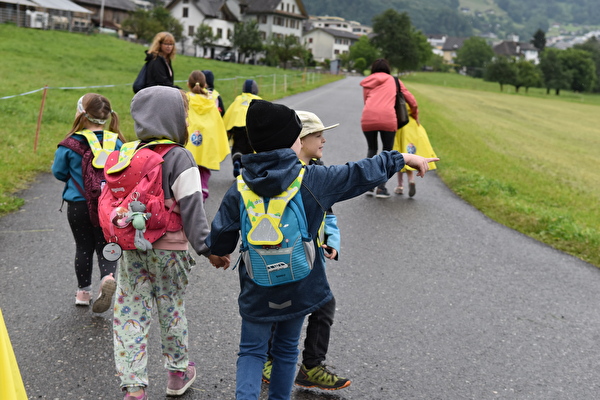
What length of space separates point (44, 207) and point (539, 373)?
5.73 m

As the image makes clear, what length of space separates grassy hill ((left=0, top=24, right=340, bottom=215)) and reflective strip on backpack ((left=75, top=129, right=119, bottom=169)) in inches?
134

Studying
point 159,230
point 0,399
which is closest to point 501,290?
point 159,230

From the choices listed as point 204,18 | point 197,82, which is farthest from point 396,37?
point 197,82

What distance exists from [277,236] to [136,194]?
32.6 inches

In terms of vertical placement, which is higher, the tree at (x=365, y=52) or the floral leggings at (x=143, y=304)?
the tree at (x=365, y=52)

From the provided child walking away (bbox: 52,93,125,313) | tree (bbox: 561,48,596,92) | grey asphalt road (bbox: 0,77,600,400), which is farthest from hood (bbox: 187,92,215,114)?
tree (bbox: 561,48,596,92)

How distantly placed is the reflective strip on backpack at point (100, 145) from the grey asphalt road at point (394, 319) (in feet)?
3.64

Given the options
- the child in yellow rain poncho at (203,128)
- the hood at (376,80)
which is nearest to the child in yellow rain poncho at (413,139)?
the hood at (376,80)

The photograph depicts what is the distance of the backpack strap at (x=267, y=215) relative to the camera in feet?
8.84

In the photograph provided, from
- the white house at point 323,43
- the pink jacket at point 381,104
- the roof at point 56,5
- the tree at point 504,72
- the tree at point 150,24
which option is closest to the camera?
the pink jacket at point 381,104

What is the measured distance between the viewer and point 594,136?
32625 mm

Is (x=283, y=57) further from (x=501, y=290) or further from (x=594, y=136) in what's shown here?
(x=501, y=290)

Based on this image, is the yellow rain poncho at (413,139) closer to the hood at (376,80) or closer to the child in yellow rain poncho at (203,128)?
the hood at (376,80)

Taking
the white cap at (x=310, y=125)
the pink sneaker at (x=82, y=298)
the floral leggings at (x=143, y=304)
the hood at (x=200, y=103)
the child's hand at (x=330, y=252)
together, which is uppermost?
the white cap at (x=310, y=125)
